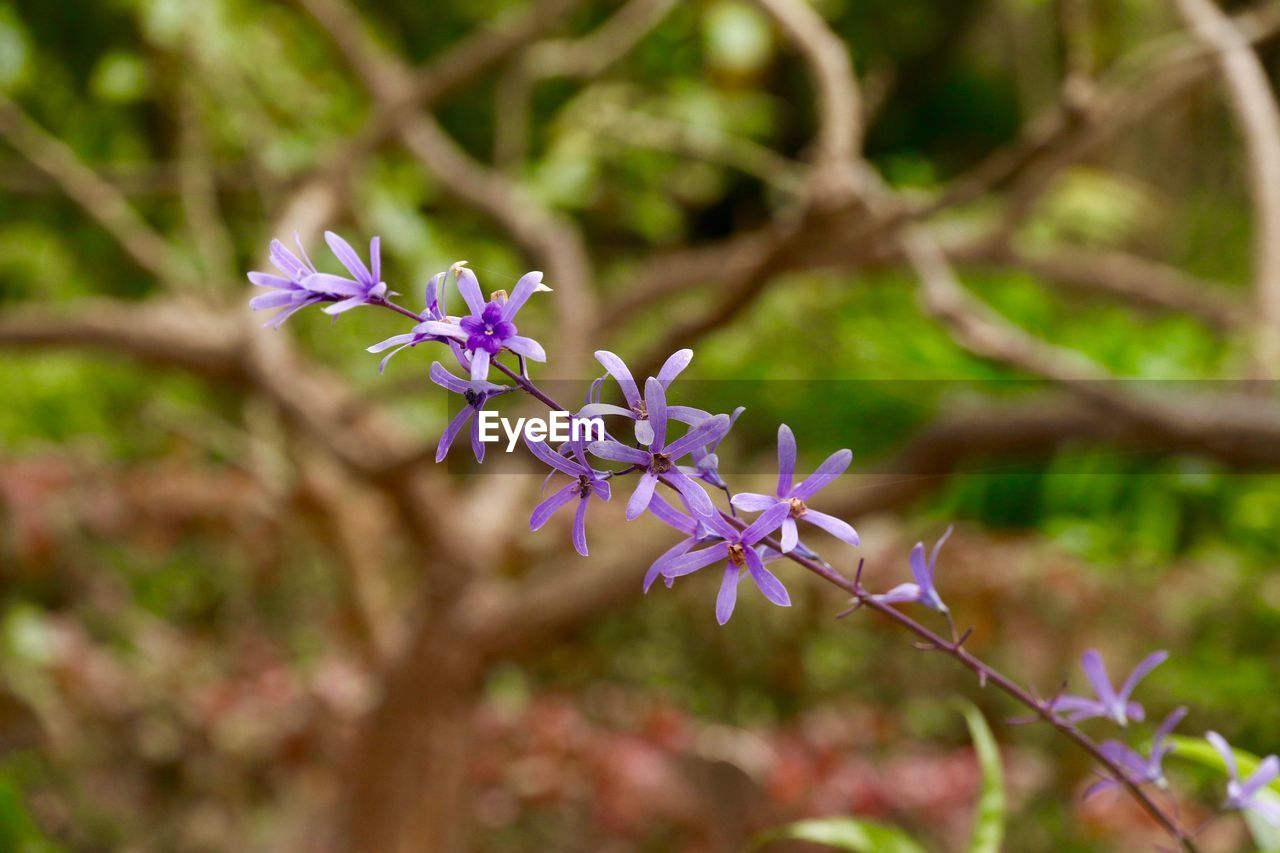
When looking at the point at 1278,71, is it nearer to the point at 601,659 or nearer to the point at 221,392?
the point at 601,659

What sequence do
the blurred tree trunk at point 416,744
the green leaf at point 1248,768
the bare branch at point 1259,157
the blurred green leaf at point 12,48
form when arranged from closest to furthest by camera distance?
1. the green leaf at point 1248,768
2. the bare branch at point 1259,157
3. the blurred tree trunk at point 416,744
4. the blurred green leaf at point 12,48

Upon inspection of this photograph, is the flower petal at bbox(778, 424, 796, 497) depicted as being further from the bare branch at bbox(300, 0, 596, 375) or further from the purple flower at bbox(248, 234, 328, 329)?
the bare branch at bbox(300, 0, 596, 375)

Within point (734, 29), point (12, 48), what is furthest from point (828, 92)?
point (12, 48)

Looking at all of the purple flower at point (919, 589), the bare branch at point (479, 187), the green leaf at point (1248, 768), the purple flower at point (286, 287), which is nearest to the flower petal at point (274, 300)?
the purple flower at point (286, 287)

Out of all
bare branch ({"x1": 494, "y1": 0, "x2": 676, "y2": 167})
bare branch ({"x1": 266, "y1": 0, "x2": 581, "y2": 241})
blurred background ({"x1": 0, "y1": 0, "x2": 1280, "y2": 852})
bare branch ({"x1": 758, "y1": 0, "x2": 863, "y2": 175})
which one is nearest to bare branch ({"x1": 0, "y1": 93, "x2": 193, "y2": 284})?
blurred background ({"x1": 0, "y1": 0, "x2": 1280, "y2": 852})

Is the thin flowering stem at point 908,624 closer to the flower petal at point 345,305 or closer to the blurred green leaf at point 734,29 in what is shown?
the flower petal at point 345,305

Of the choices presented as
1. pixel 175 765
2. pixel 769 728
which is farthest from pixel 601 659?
pixel 175 765
